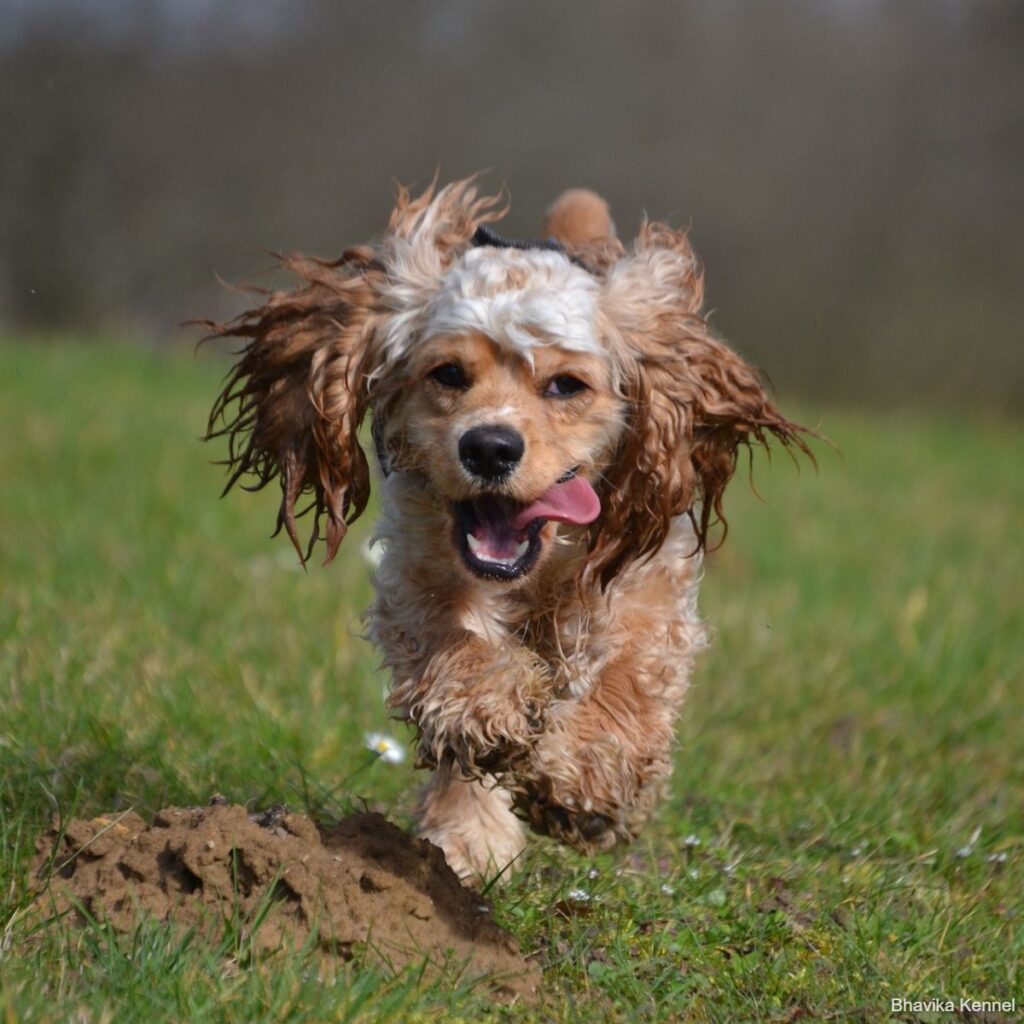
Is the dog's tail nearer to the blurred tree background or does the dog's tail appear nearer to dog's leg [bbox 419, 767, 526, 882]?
dog's leg [bbox 419, 767, 526, 882]

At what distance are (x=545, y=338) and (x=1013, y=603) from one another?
188 inches

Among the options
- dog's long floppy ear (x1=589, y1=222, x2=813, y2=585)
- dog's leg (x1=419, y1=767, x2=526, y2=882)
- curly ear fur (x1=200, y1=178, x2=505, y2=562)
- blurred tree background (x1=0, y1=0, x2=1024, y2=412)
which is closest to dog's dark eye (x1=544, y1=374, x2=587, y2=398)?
dog's long floppy ear (x1=589, y1=222, x2=813, y2=585)

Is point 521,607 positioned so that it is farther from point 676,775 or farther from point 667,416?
point 676,775

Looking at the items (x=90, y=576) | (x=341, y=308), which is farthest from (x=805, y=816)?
(x=90, y=576)

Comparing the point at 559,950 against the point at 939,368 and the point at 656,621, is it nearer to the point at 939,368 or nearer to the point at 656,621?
Result: the point at 656,621

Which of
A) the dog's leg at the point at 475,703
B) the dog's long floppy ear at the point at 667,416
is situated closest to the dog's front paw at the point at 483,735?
the dog's leg at the point at 475,703

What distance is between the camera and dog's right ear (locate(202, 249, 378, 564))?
375 cm

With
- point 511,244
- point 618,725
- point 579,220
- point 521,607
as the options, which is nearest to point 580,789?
point 618,725

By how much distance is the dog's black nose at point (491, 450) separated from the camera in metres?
3.45

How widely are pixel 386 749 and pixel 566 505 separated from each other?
1.12 metres

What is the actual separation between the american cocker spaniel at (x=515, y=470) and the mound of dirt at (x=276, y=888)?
0.32 meters

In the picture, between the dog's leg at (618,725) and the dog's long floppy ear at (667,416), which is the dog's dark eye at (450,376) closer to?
the dog's long floppy ear at (667,416)

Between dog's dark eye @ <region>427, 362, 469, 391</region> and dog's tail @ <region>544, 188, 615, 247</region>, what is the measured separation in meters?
1.22

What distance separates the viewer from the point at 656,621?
13.0 feet
